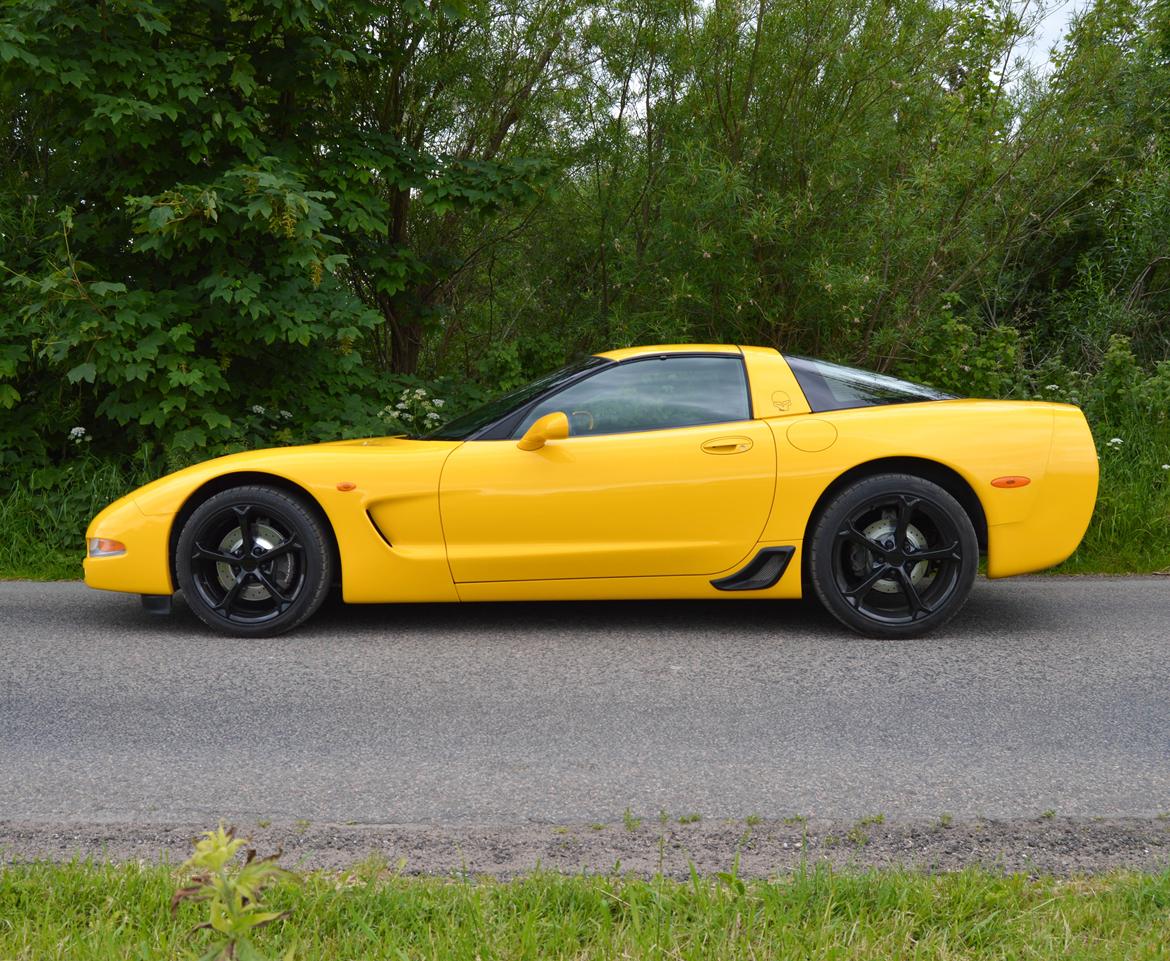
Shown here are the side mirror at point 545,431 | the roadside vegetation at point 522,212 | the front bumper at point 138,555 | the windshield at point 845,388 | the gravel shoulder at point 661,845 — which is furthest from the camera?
the roadside vegetation at point 522,212

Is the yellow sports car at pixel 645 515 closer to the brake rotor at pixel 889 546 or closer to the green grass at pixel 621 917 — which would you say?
the brake rotor at pixel 889 546

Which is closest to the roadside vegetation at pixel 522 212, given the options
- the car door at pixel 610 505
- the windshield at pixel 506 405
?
the windshield at pixel 506 405

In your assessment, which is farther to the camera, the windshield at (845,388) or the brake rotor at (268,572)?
the windshield at (845,388)

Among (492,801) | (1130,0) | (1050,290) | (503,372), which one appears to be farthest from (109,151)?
(1050,290)

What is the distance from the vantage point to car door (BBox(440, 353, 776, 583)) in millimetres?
5230

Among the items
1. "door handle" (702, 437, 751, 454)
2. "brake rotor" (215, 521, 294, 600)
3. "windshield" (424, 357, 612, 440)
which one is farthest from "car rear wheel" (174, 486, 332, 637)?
"door handle" (702, 437, 751, 454)

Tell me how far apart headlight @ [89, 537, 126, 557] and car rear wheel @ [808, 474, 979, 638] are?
321 cm

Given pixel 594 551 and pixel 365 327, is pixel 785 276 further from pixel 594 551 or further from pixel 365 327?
pixel 594 551

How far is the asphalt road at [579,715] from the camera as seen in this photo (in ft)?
11.1

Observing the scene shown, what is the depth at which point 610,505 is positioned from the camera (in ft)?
17.1

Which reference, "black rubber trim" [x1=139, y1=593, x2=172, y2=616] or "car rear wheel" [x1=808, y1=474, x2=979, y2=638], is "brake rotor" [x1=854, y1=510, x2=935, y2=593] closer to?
"car rear wheel" [x1=808, y1=474, x2=979, y2=638]

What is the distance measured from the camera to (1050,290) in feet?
37.2

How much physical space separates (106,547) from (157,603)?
0.35 meters

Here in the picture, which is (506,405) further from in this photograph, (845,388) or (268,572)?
(845,388)
